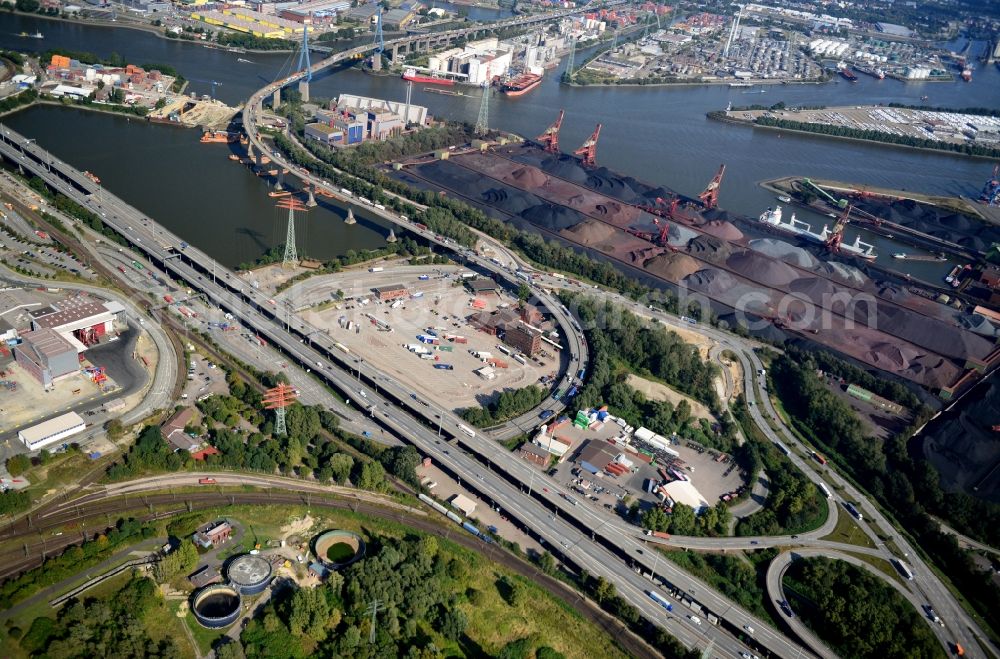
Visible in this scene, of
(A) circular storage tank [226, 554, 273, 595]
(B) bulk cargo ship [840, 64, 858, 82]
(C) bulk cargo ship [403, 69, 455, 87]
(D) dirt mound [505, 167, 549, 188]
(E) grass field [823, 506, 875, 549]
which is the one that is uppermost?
(B) bulk cargo ship [840, 64, 858, 82]

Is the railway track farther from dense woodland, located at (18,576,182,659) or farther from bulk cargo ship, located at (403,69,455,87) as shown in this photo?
bulk cargo ship, located at (403,69,455,87)

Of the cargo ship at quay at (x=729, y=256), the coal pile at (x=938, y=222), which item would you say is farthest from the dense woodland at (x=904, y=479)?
the coal pile at (x=938, y=222)

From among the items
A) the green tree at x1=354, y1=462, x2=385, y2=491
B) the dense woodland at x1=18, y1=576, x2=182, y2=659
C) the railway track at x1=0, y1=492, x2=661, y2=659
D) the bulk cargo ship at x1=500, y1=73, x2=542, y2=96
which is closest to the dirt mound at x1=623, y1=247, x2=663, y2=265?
the green tree at x1=354, y1=462, x2=385, y2=491

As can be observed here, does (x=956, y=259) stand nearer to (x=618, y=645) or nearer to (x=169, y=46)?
(x=618, y=645)

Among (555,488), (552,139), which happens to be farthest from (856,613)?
(552,139)

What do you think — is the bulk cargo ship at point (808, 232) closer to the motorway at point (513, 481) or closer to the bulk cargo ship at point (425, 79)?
the motorway at point (513, 481)
